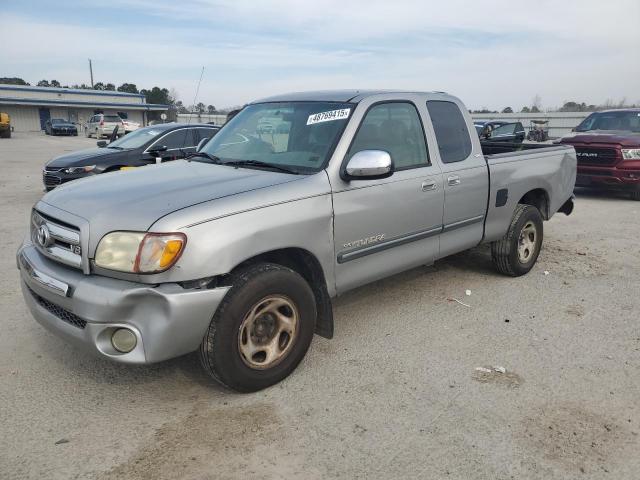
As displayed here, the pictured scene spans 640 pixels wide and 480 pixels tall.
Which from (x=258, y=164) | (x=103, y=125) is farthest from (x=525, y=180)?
(x=103, y=125)

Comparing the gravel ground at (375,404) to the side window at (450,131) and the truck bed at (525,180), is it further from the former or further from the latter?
the side window at (450,131)

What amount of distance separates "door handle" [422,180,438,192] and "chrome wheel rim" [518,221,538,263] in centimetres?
169

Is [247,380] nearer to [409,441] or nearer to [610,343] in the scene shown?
[409,441]

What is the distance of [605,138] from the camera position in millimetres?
10359

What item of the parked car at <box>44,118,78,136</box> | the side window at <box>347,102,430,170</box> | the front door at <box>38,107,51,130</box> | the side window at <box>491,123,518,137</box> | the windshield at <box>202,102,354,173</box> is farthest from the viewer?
the front door at <box>38,107,51,130</box>

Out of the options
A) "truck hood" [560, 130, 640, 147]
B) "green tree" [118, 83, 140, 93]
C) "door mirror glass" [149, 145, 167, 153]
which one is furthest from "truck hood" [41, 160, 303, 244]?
"green tree" [118, 83, 140, 93]

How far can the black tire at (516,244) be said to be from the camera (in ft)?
17.2

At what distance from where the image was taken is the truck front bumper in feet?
8.88

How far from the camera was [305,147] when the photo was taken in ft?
12.4

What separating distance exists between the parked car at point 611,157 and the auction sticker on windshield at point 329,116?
8364mm

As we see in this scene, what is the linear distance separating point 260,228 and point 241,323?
0.56 metres

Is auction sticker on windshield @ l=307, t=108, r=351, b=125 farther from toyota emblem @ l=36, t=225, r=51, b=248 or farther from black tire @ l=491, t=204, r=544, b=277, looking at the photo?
black tire @ l=491, t=204, r=544, b=277

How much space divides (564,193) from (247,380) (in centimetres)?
453

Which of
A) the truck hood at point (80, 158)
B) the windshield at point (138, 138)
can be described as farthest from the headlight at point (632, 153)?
the truck hood at point (80, 158)
